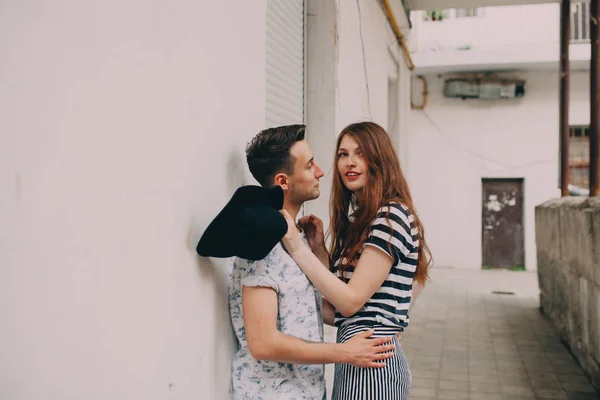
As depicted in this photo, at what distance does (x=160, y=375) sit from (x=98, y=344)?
340mm

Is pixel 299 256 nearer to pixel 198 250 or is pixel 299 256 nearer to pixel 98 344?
pixel 198 250

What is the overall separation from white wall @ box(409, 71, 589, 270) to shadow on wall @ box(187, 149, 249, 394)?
11.5 meters

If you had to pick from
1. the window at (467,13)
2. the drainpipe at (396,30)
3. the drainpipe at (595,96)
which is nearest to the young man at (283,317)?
the drainpipe at (595,96)

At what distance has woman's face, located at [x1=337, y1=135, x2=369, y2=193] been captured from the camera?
217cm

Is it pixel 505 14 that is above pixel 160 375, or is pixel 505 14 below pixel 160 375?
above

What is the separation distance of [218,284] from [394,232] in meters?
0.62

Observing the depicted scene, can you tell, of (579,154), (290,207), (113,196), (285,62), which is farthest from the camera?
(579,154)

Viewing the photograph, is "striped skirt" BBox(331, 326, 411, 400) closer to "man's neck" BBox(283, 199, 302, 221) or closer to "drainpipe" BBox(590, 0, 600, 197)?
"man's neck" BBox(283, 199, 302, 221)

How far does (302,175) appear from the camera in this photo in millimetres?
1971

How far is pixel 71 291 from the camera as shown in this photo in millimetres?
1146

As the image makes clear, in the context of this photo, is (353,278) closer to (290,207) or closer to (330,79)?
(290,207)

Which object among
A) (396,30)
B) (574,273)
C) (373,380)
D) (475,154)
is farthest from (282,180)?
(475,154)

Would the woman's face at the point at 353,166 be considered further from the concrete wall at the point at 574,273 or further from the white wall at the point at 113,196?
the concrete wall at the point at 574,273

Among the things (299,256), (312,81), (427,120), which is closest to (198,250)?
(299,256)
